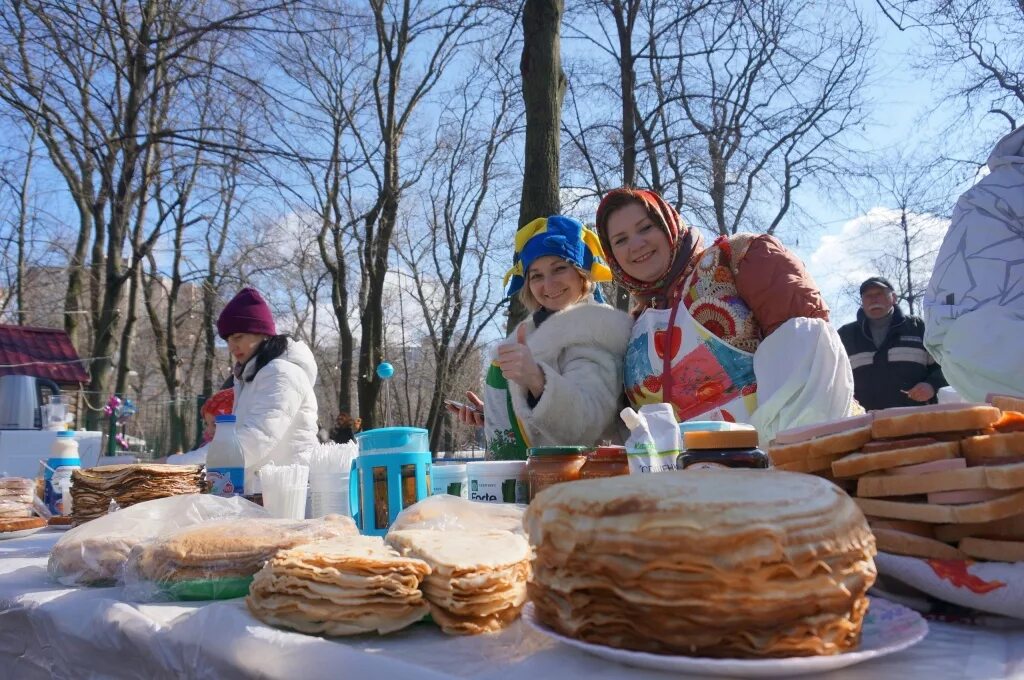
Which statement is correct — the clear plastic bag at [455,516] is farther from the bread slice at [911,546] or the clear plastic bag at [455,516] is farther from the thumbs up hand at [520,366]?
the thumbs up hand at [520,366]

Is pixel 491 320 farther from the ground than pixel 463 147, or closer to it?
closer to it

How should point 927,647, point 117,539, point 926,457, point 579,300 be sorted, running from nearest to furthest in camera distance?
point 927,647, point 926,457, point 117,539, point 579,300

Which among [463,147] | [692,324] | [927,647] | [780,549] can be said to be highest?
[463,147]

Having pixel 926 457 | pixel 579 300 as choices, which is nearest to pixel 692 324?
pixel 579 300

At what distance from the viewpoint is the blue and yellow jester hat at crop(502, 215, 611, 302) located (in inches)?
99.0

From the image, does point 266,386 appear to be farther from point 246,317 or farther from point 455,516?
point 455,516

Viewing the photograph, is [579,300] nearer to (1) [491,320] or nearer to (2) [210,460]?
(2) [210,460]

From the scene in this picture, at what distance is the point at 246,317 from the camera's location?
3.79 m

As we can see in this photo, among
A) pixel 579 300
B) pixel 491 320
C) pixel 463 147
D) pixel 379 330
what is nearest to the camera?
pixel 579 300

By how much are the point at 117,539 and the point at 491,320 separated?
1875cm

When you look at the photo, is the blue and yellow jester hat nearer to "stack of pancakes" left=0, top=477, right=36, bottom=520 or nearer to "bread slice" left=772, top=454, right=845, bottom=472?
"bread slice" left=772, top=454, right=845, bottom=472

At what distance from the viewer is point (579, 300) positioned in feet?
8.68

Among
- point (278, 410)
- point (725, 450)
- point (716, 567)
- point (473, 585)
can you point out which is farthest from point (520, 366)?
point (278, 410)

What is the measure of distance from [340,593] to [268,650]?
105 millimetres
